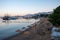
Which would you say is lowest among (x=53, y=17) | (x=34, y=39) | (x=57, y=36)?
(x=34, y=39)

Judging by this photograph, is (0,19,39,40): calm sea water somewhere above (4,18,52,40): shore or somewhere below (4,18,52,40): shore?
below

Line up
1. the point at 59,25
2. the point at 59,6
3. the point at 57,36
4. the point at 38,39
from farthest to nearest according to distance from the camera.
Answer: the point at 59,6
the point at 38,39
the point at 59,25
the point at 57,36

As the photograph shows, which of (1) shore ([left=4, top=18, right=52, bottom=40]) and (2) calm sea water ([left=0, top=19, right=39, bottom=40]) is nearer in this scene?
(1) shore ([left=4, top=18, right=52, bottom=40])

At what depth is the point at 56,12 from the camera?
24094mm

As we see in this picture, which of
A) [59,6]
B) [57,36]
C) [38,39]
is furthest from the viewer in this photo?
[59,6]

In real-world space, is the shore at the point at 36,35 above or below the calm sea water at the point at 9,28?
above

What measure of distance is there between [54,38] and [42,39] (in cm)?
430

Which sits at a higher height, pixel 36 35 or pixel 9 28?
pixel 36 35

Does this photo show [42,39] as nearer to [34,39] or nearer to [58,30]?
[34,39]

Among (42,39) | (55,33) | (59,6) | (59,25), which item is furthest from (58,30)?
(59,6)

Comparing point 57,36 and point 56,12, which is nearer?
point 57,36

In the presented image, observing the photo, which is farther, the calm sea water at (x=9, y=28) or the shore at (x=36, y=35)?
the calm sea water at (x=9, y=28)

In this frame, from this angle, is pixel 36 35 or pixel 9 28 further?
pixel 9 28

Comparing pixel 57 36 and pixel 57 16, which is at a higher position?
pixel 57 16
